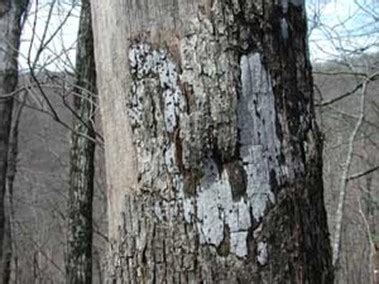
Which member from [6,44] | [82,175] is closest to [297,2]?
[82,175]

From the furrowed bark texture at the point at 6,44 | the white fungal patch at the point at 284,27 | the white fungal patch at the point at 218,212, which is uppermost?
the furrowed bark texture at the point at 6,44

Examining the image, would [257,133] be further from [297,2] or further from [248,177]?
[297,2]

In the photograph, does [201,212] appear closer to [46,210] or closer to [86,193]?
[86,193]

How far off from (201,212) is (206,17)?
297 millimetres

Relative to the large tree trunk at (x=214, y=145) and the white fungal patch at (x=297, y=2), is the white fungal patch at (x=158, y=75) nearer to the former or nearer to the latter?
the large tree trunk at (x=214, y=145)

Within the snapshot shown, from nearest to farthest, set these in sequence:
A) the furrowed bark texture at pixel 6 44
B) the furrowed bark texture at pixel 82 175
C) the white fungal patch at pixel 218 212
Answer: the white fungal patch at pixel 218 212 < the furrowed bark texture at pixel 82 175 < the furrowed bark texture at pixel 6 44

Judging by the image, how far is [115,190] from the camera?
1.23 m

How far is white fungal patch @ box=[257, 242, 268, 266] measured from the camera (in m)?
1.12

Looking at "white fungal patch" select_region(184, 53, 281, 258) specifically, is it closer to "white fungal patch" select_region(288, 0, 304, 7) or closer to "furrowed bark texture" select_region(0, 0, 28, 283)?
"white fungal patch" select_region(288, 0, 304, 7)

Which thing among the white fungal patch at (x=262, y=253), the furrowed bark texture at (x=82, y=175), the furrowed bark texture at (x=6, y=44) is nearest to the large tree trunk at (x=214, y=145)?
the white fungal patch at (x=262, y=253)

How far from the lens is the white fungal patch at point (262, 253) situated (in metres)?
1.12

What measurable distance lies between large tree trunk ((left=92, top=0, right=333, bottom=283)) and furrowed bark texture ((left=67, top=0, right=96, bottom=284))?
17.4 feet

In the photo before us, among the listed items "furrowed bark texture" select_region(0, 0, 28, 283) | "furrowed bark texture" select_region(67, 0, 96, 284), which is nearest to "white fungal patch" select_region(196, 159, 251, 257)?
"furrowed bark texture" select_region(67, 0, 96, 284)

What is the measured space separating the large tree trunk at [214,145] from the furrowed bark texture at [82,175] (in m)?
5.30
